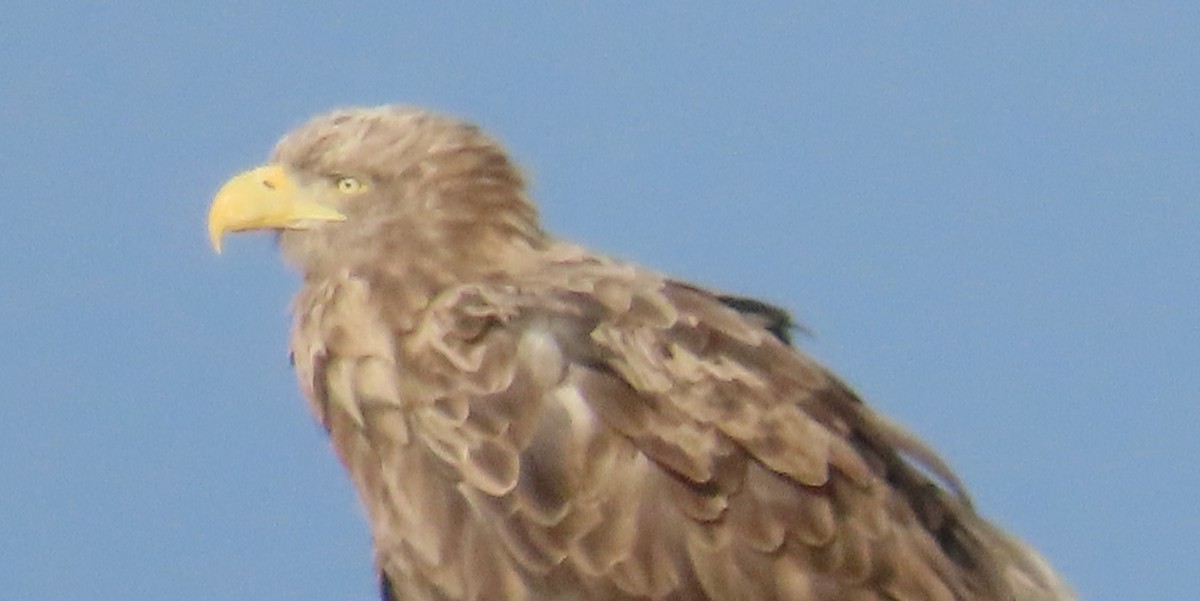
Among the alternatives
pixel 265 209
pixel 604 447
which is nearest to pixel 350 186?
pixel 265 209

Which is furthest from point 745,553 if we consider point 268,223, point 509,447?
point 268,223

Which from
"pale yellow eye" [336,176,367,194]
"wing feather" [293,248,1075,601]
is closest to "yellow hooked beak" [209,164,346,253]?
"pale yellow eye" [336,176,367,194]

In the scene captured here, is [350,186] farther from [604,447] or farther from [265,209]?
[604,447]

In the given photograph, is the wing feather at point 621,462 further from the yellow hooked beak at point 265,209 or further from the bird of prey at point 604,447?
the yellow hooked beak at point 265,209

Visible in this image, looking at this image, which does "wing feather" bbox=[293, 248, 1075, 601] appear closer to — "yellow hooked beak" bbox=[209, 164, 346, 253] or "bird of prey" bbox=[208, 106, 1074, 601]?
"bird of prey" bbox=[208, 106, 1074, 601]

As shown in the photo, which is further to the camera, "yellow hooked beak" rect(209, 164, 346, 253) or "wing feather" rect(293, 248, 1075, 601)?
"yellow hooked beak" rect(209, 164, 346, 253)

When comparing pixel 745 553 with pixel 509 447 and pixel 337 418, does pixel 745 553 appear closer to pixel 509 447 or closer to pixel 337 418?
pixel 509 447
